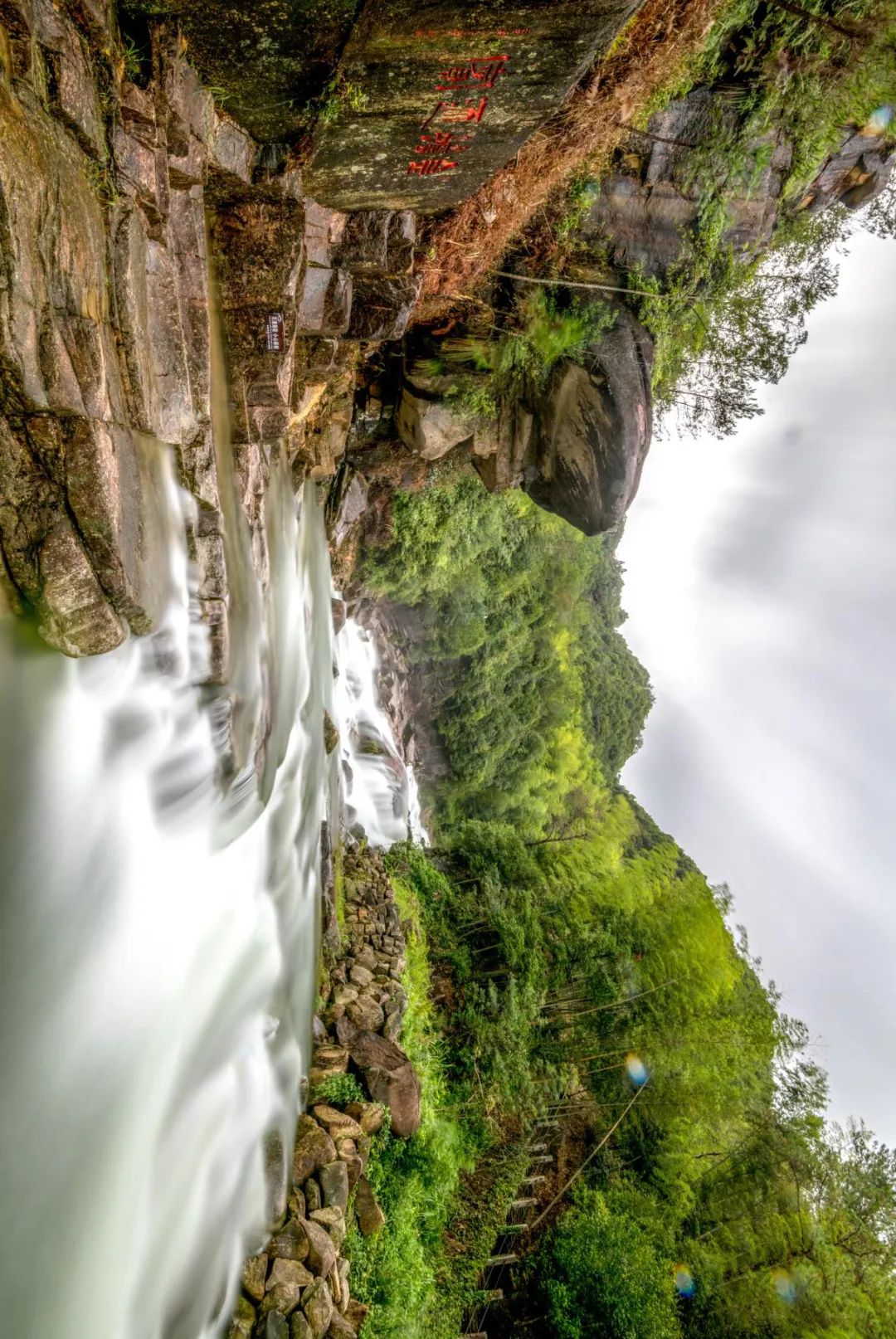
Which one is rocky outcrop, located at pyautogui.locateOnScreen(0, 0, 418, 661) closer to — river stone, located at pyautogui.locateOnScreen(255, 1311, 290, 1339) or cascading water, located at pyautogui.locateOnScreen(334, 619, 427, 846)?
river stone, located at pyautogui.locateOnScreen(255, 1311, 290, 1339)

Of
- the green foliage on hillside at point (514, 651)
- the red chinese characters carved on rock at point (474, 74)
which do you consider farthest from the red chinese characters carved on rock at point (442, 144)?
the green foliage on hillside at point (514, 651)

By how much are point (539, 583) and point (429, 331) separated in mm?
8305

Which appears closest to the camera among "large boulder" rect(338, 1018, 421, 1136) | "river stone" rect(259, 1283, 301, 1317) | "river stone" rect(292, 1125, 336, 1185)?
"river stone" rect(259, 1283, 301, 1317)

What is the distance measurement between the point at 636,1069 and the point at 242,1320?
856cm

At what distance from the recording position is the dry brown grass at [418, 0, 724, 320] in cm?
516

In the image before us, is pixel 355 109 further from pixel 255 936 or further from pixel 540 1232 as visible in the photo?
pixel 540 1232

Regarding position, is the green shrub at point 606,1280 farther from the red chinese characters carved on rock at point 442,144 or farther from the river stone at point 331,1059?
the red chinese characters carved on rock at point 442,144

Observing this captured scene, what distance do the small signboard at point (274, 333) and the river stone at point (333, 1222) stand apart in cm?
675

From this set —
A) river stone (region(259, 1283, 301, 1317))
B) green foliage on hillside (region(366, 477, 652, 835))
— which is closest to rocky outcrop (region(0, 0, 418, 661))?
river stone (region(259, 1283, 301, 1317))

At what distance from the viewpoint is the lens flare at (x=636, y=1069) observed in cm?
1116

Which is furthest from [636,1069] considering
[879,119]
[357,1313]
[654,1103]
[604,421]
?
[879,119]

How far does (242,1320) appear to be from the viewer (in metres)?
4.39

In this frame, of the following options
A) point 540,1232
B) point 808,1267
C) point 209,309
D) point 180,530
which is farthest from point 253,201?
point 808,1267

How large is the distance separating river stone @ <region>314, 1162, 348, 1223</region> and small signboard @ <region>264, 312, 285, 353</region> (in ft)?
21.8
